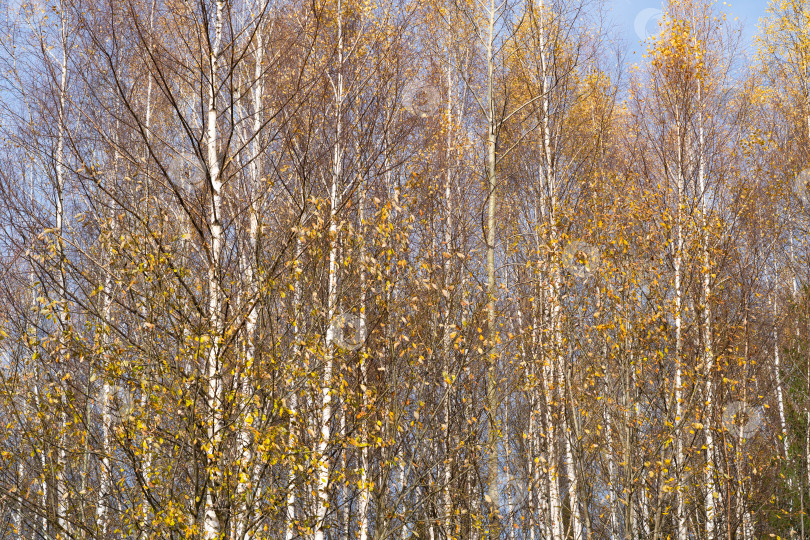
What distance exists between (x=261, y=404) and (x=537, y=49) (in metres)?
7.44

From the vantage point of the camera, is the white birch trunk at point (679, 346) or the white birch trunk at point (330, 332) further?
the white birch trunk at point (679, 346)

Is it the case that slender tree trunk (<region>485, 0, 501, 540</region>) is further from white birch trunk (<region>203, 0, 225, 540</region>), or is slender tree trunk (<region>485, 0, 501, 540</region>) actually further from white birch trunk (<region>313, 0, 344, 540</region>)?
white birch trunk (<region>203, 0, 225, 540</region>)

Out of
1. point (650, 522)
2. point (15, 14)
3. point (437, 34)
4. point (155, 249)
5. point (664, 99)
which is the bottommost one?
point (650, 522)

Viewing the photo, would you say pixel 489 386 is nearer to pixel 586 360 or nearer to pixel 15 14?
pixel 586 360

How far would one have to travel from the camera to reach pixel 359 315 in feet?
20.3

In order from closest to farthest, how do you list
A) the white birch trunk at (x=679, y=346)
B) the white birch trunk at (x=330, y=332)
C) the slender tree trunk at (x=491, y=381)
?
the white birch trunk at (x=330, y=332), the slender tree trunk at (x=491, y=381), the white birch trunk at (x=679, y=346)

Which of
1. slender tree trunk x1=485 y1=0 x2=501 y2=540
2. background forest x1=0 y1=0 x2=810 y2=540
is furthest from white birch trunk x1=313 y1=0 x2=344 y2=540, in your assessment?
slender tree trunk x1=485 y1=0 x2=501 y2=540

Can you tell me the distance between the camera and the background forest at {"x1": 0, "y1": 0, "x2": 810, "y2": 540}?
4.57 metres

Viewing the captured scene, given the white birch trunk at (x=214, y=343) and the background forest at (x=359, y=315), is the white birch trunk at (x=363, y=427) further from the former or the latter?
the white birch trunk at (x=214, y=343)

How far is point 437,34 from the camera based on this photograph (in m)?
14.8

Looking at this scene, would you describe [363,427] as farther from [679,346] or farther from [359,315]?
[679,346]

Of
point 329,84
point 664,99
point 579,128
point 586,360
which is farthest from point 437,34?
point 586,360

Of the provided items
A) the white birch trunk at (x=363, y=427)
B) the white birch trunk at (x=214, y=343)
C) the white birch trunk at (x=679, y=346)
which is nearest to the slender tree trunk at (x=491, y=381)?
the white birch trunk at (x=363, y=427)

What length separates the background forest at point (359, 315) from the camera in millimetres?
4566
